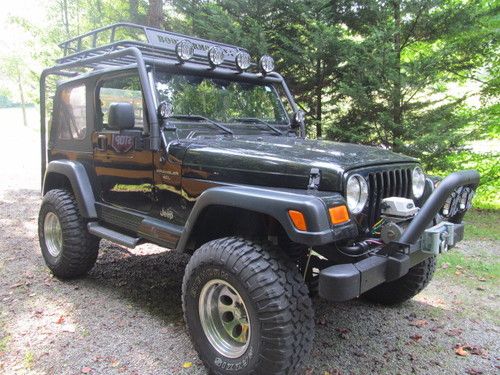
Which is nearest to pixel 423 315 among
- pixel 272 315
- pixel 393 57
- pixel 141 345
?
pixel 272 315

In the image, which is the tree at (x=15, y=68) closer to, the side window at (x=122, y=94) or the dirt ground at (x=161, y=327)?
the side window at (x=122, y=94)

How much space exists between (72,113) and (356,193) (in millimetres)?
3201

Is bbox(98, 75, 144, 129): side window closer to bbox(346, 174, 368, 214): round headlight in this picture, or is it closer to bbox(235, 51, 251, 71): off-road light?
bbox(235, 51, 251, 71): off-road light

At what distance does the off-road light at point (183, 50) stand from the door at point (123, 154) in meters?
0.41

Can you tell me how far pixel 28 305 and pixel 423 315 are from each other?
3.48m

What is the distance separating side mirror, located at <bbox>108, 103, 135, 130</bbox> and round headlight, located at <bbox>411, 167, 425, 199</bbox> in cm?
220

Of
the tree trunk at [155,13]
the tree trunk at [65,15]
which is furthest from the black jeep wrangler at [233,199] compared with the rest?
the tree trunk at [65,15]

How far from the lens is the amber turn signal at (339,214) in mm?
2326

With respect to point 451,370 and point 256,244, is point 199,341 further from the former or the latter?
point 451,370

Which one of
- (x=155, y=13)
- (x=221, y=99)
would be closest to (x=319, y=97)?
(x=155, y=13)

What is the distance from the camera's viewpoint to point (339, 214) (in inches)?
93.0

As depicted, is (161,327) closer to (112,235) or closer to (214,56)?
(112,235)

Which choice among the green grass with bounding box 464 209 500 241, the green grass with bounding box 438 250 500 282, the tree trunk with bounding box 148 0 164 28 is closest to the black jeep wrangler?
the green grass with bounding box 438 250 500 282

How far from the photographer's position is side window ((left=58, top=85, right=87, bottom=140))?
4.23 m
